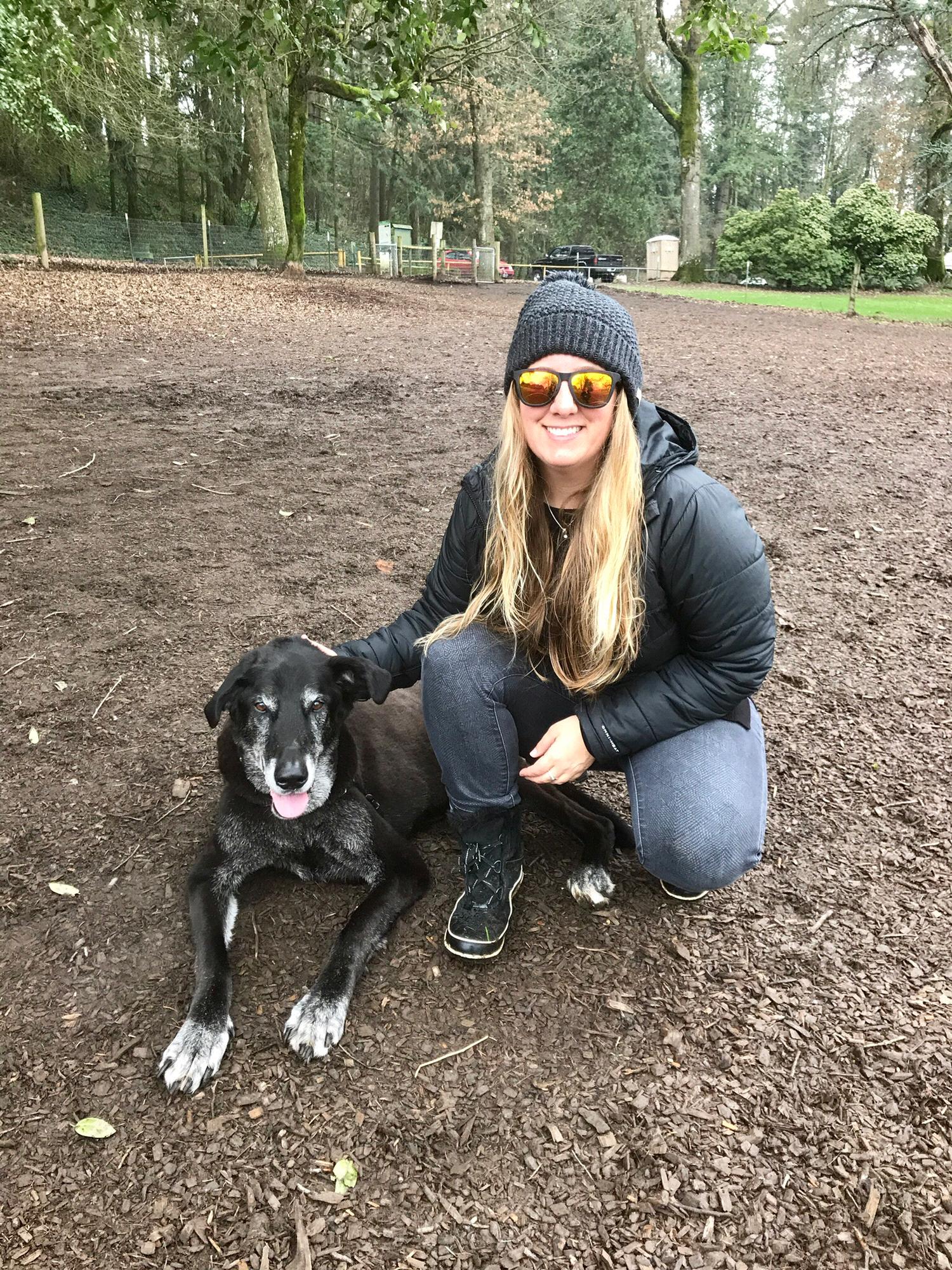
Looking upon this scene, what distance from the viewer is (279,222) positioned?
26.5 meters

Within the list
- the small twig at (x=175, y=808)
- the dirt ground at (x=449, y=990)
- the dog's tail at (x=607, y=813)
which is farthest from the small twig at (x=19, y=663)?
the dog's tail at (x=607, y=813)

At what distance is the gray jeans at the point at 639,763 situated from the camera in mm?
2738

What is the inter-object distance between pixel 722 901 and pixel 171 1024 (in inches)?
71.0

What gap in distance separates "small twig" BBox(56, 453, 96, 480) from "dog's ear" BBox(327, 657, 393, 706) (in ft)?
16.4

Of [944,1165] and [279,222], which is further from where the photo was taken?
[279,222]

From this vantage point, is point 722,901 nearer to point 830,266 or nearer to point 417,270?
point 830,266

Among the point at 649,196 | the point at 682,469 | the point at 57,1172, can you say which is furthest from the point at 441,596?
the point at 649,196

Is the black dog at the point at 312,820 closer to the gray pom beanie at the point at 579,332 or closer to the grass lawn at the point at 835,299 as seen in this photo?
the gray pom beanie at the point at 579,332

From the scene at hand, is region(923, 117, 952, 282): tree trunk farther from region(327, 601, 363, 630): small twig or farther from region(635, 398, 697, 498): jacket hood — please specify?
region(635, 398, 697, 498): jacket hood

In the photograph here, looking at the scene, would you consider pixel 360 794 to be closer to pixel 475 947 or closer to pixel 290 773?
pixel 290 773

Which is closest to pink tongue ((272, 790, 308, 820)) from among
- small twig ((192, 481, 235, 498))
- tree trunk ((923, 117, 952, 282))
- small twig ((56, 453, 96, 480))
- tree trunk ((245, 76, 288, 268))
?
small twig ((192, 481, 235, 498))

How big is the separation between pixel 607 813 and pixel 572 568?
1.19 metres

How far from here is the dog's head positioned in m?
2.92

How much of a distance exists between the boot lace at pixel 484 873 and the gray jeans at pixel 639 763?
142mm
